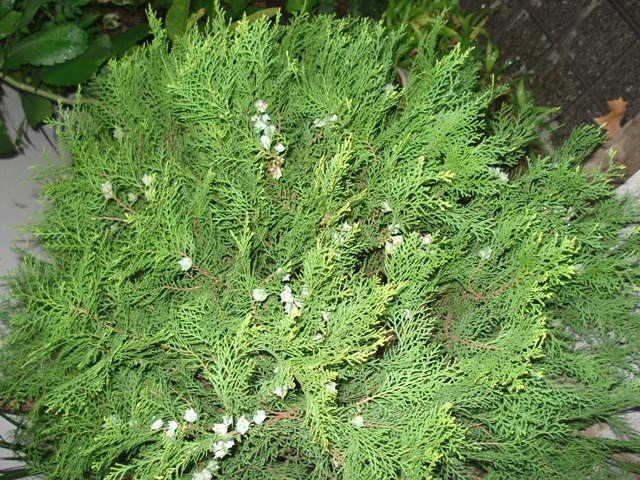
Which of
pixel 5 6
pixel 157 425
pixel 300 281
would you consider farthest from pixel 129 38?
pixel 157 425

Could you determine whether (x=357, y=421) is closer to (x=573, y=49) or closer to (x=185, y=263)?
(x=185, y=263)

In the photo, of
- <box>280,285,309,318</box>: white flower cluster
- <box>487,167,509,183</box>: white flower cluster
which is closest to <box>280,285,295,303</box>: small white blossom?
<box>280,285,309,318</box>: white flower cluster

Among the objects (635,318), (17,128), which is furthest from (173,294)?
(17,128)

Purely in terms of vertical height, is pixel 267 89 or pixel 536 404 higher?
pixel 267 89

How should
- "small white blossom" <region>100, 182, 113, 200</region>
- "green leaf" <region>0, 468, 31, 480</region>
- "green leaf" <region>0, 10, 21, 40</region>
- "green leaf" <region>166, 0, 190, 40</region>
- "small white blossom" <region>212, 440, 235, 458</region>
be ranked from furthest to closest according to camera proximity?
"green leaf" <region>0, 10, 21, 40</region>
"green leaf" <region>166, 0, 190, 40</region>
"green leaf" <region>0, 468, 31, 480</region>
"small white blossom" <region>100, 182, 113, 200</region>
"small white blossom" <region>212, 440, 235, 458</region>

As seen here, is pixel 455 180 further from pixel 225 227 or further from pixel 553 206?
pixel 225 227

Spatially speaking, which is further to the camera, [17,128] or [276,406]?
[17,128]

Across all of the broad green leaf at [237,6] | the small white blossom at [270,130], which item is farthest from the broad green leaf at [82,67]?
the small white blossom at [270,130]

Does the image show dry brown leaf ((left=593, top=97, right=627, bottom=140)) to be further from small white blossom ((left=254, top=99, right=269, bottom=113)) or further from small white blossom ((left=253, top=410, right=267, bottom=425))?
small white blossom ((left=253, top=410, right=267, bottom=425))
